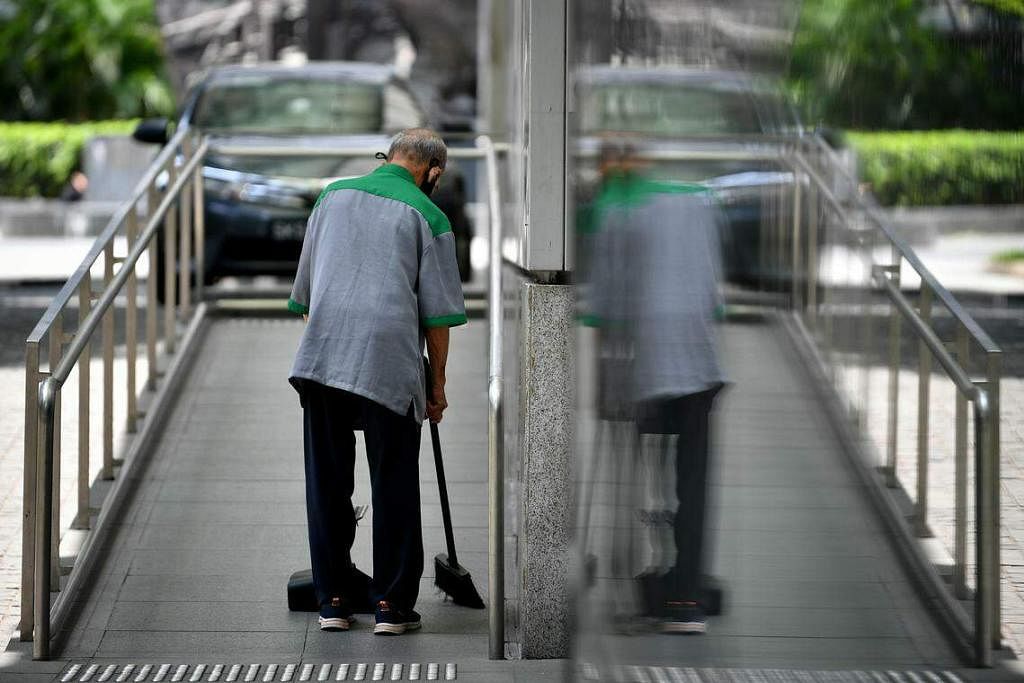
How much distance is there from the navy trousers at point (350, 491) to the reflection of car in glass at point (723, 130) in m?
3.26

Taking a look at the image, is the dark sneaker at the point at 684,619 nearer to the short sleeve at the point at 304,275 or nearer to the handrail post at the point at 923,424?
the handrail post at the point at 923,424

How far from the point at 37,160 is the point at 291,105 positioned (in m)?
19.4

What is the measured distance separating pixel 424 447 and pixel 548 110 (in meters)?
2.69

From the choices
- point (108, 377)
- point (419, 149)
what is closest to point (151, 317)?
point (108, 377)

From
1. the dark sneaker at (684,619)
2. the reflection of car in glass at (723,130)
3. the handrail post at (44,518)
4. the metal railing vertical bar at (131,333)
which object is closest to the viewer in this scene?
the reflection of car in glass at (723,130)

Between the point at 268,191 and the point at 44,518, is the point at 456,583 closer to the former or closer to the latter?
the point at 44,518

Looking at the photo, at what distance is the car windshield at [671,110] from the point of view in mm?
1531

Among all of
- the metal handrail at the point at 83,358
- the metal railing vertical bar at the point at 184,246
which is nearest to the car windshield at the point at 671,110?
the metal handrail at the point at 83,358

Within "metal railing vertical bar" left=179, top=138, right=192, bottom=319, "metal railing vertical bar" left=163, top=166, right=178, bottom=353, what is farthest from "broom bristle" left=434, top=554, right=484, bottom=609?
"metal railing vertical bar" left=179, top=138, right=192, bottom=319

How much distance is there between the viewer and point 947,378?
4.83 feet

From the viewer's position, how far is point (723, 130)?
1.54 metres

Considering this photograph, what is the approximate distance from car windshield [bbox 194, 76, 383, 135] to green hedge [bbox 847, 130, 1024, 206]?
31.0ft

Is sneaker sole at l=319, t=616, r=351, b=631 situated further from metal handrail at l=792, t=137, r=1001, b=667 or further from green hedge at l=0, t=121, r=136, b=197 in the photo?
green hedge at l=0, t=121, r=136, b=197

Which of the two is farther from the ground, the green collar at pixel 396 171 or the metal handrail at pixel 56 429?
the green collar at pixel 396 171
